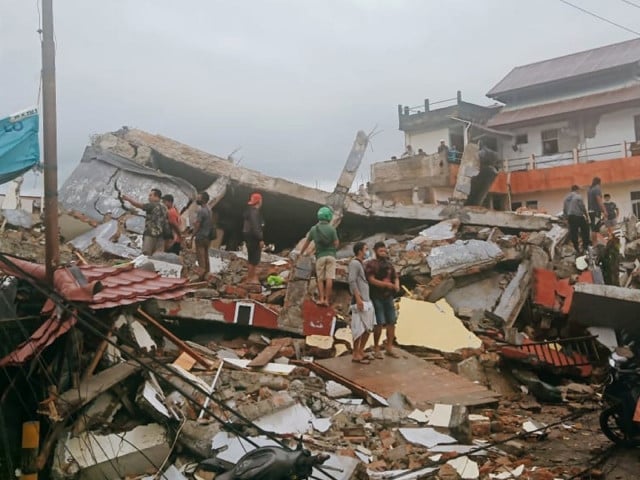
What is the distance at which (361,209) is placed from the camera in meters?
14.3

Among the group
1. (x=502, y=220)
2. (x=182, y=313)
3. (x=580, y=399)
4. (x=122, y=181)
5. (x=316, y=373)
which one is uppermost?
(x=122, y=181)

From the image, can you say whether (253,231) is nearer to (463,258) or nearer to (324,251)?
(324,251)

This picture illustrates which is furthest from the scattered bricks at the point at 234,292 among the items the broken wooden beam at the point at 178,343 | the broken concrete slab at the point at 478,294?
the broken concrete slab at the point at 478,294

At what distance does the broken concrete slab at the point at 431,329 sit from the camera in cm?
948

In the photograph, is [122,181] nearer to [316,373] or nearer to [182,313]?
[182,313]

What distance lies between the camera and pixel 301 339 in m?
9.13

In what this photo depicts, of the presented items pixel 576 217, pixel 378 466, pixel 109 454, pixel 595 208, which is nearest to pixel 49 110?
pixel 109 454

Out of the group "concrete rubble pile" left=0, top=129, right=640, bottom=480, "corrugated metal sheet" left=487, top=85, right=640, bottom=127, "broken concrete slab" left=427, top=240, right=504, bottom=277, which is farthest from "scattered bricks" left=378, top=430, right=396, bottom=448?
"corrugated metal sheet" left=487, top=85, right=640, bottom=127

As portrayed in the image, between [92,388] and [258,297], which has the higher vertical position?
[258,297]

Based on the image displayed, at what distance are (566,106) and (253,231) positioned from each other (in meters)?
22.2

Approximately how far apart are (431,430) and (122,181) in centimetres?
874

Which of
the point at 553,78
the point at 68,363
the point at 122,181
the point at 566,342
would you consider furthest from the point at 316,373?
the point at 553,78

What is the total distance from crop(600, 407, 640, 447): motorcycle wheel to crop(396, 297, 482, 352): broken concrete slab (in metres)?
2.78

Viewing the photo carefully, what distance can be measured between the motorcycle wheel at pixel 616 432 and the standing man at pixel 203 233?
20.0ft
